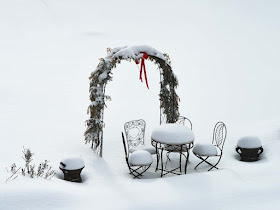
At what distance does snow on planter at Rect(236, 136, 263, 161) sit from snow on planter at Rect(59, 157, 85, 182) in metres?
4.20

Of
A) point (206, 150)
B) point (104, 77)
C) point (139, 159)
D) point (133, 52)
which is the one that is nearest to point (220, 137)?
point (206, 150)

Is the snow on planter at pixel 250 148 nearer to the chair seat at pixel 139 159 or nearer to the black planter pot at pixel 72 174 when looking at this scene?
the chair seat at pixel 139 159

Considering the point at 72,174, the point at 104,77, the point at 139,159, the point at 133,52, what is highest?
the point at 133,52

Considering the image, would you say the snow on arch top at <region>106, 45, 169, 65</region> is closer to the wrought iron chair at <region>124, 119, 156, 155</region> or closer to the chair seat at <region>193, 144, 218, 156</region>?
the wrought iron chair at <region>124, 119, 156, 155</region>

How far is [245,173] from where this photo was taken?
20.6ft

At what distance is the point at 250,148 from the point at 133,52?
3920 mm

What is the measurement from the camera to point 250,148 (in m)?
7.05

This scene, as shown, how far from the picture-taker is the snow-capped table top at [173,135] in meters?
6.16

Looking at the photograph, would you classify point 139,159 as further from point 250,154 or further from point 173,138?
point 250,154

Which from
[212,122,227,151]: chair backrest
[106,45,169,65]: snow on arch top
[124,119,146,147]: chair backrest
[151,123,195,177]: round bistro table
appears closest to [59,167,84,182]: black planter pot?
[124,119,146,147]: chair backrest

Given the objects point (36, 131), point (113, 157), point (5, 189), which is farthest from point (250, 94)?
point (5, 189)

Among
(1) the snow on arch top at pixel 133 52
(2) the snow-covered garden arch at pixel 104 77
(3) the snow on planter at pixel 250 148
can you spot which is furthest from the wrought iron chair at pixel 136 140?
(3) the snow on planter at pixel 250 148

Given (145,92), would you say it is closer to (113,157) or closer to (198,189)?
(113,157)

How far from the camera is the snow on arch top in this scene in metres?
6.85
